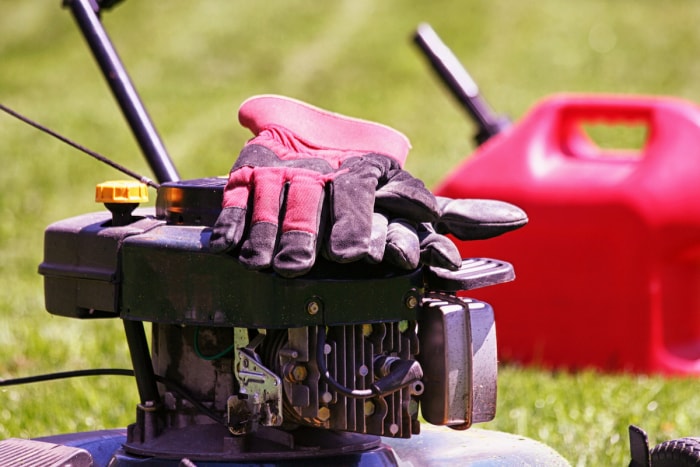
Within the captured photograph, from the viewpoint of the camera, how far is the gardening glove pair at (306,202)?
256 cm

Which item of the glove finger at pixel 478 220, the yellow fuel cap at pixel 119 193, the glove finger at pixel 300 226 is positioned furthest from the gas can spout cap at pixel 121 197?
the glove finger at pixel 478 220

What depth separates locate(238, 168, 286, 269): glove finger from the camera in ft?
8.39

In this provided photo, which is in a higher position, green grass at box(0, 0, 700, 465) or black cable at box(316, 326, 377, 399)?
green grass at box(0, 0, 700, 465)

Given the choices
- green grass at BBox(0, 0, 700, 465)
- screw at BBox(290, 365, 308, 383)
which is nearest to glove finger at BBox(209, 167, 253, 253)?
screw at BBox(290, 365, 308, 383)

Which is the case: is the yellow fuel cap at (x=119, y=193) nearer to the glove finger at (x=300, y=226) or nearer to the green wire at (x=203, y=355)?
the green wire at (x=203, y=355)

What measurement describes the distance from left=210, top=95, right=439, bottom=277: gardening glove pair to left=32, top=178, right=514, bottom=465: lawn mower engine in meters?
0.08

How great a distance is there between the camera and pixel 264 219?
260cm

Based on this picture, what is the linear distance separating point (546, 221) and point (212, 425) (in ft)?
9.39

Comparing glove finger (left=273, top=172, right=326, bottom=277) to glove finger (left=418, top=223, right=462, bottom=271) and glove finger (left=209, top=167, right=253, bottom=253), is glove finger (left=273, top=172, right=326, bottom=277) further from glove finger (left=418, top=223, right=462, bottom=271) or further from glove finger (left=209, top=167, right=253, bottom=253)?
glove finger (left=418, top=223, right=462, bottom=271)

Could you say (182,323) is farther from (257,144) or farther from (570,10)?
(570,10)

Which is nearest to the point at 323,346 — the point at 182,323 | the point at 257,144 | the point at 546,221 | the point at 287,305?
the point at 287,305

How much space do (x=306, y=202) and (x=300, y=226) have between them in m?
0.06

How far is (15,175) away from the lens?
33.7 ft

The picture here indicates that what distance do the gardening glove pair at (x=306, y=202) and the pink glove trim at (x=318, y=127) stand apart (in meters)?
0.01
